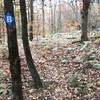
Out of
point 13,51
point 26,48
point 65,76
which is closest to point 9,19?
point 13,51

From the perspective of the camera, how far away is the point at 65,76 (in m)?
12.1

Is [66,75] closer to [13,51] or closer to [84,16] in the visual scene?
[13,51]

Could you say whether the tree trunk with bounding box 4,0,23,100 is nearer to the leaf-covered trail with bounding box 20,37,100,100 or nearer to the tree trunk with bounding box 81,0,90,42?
the leaf-covered trail with bounding box 20,37,100,100

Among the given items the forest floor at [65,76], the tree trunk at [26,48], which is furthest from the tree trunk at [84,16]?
the tree trunk at [26,48]

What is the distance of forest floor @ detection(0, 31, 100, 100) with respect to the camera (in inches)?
408

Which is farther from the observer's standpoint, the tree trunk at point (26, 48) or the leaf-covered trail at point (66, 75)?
the tree trunk at point (26, 48)

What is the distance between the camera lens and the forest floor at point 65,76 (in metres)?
10.4

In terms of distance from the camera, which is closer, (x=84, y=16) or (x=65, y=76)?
(x=65, y=76)

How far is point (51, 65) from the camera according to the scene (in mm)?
14195

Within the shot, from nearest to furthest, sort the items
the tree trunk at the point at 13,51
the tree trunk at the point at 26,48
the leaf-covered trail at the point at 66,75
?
the tree trunk at the point at 13,51, the leaf-covered trail at the point at 66,75, the tree trunk at the point at 26,48

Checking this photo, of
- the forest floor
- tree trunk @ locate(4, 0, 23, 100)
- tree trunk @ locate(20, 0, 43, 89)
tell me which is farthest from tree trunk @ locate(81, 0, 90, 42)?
tree trunk @ locate(4, 0, 23, 100)

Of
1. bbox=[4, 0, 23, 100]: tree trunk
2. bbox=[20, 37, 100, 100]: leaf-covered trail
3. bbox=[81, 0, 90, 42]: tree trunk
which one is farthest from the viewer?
bbox=[81, 0, 90, 42]: tree trunk

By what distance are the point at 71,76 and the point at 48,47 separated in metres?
7.41

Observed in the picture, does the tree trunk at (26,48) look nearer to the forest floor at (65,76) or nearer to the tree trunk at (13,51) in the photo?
the forest floor at (65,76)
